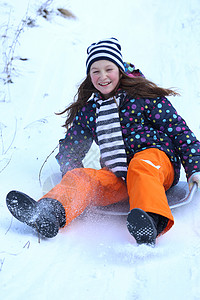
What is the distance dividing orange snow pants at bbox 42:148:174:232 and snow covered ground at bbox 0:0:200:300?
0.11 metres

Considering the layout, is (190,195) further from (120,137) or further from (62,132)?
(62,132)

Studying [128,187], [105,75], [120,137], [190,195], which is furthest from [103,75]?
[190,195]

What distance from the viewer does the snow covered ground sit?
1.34 m

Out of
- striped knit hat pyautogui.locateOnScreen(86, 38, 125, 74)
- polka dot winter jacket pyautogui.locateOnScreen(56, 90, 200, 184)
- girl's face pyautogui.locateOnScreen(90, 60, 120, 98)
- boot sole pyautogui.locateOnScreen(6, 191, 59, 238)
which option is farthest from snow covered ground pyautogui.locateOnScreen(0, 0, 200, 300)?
striped knit hat pyautogui.locateOnScreen(86, 38, 125, 74)

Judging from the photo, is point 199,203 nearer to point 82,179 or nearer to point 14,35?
point 82,179

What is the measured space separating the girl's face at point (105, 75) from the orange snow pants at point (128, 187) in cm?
43

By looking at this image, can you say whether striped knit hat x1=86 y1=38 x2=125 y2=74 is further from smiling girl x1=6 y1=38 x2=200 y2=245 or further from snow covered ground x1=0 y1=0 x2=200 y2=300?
snow covered ground x1=0 y1=0 x2=200 y2=300

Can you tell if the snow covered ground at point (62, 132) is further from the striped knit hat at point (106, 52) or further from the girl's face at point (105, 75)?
the striped knit hat at point (106, 52)

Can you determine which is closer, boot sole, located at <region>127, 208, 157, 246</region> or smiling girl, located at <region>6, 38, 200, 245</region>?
boot sole, located at <region>127, 208, 157, 246</region>

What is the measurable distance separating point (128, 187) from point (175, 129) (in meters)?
0.48

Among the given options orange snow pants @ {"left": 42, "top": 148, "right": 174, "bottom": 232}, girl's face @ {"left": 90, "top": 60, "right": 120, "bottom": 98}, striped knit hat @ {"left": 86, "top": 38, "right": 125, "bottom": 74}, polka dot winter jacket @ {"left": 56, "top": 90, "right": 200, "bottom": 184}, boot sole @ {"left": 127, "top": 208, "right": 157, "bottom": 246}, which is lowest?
boot sole @ {"left": 127, "top": 208, "right": 157, "bottom": 246}

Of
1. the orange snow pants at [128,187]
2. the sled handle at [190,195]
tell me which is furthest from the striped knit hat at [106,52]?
the sled handle at [190,195]

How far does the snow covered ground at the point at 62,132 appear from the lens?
134 centimetres

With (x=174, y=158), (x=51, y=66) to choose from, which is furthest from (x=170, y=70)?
(x=174, y=158)
